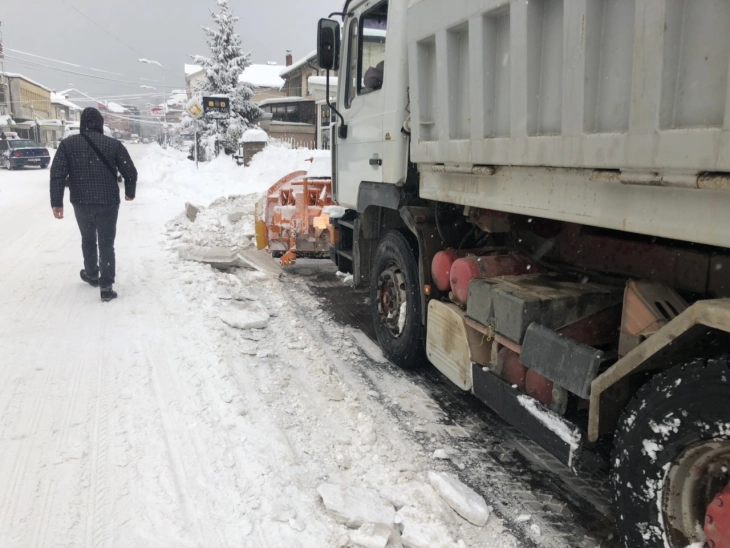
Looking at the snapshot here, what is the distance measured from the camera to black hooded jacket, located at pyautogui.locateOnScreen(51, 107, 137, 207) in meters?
5.62

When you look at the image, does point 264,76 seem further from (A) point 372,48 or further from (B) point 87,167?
(A) point 372,48

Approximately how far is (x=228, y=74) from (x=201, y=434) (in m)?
30.8

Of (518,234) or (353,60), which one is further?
(353,60)

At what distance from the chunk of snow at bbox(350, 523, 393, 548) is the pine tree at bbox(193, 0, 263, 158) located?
1185 inches

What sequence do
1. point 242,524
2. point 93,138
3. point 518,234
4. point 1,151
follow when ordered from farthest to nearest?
1. point 1,151
2. point 93,138
3. point 518,234
4. point 242,524

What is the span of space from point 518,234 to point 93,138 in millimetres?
4694

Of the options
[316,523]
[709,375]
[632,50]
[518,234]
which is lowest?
[316,523]

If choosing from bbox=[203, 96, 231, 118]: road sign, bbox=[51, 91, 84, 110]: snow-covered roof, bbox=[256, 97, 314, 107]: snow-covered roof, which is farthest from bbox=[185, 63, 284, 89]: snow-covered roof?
bbox=[51, 91, 84, 110]: snow-covered roof

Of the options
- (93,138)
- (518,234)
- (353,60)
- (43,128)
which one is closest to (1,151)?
(93,138)

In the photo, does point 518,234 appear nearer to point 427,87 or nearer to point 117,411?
point 427,87

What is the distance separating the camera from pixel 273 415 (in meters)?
3.59

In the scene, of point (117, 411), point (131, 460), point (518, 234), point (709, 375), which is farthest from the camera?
point (518, 234)

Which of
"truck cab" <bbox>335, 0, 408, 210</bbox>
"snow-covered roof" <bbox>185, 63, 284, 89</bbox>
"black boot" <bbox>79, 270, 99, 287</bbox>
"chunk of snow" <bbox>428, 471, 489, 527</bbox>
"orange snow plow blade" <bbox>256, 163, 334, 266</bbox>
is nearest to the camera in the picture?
"chunk of snow" <bbox>428, 471, 489, 527</bbox>

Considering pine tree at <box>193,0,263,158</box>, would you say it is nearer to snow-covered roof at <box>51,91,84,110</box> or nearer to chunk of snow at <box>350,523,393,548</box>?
chunk of snow at <box>350,523,393,548</box>
